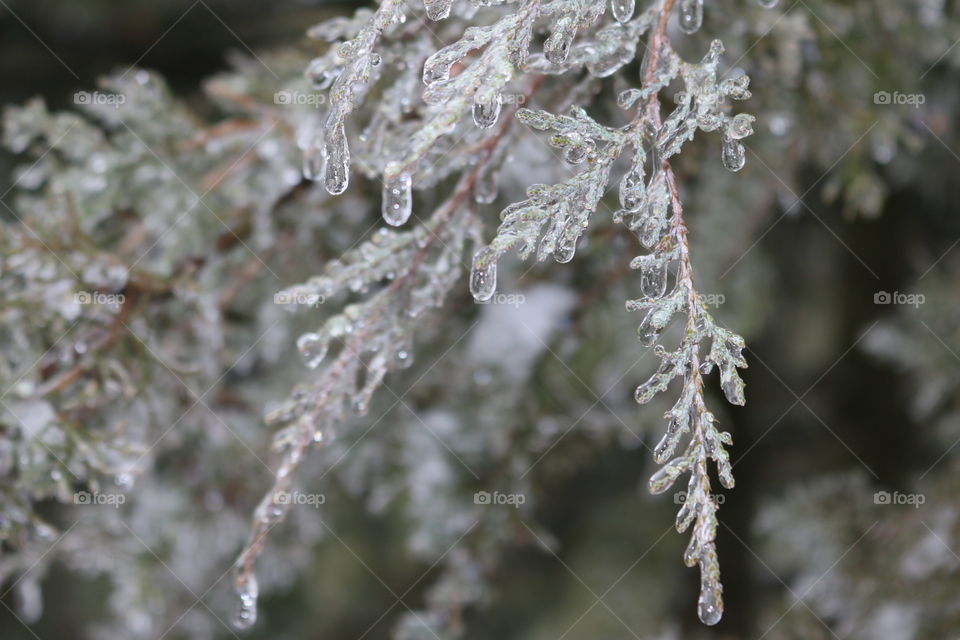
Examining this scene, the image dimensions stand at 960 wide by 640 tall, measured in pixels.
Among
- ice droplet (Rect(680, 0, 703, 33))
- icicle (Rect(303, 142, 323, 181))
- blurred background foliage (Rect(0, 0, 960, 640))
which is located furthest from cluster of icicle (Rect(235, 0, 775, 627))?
blurred background foliage (Rect(0, 0, 960, 640))

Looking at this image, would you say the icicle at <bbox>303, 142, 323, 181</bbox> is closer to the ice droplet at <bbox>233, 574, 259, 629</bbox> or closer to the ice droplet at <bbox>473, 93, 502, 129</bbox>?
the ice droplet at <bbox>473, 93, 502, 129</bbox>

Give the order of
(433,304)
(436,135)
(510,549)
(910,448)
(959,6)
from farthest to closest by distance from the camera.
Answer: (510,549) < (910,448) < (959,6) < (433,304) < (436,135)

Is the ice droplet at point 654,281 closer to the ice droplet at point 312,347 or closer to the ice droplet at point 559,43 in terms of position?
the ice droplet at point 559,43

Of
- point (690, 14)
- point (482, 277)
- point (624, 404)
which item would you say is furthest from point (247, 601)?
point (624, 404)

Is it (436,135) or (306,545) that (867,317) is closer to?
(306,545)

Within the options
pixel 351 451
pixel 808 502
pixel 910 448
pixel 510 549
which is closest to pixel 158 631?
pixel 351 451

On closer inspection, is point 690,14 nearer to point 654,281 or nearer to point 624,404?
point 654,281

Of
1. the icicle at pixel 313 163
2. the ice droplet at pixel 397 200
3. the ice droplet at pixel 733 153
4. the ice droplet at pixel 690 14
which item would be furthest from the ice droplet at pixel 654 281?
the icicle at pixel 313 163
